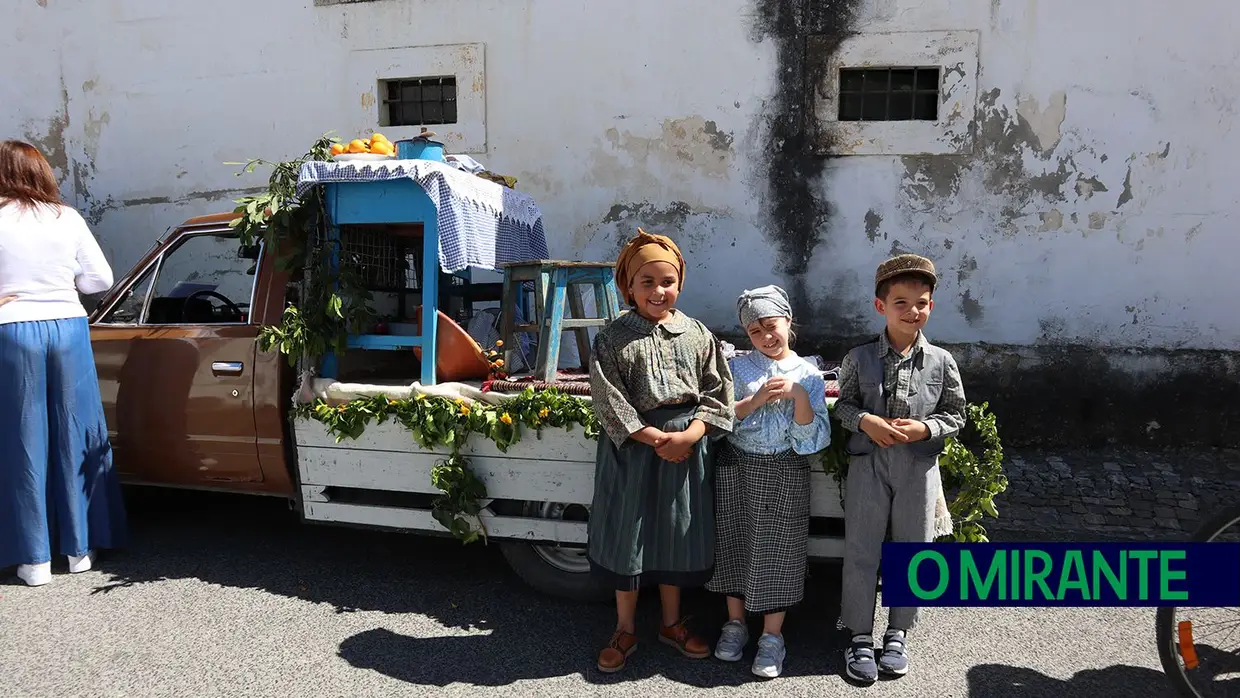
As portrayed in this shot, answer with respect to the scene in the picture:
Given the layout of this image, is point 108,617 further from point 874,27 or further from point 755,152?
point 874,27

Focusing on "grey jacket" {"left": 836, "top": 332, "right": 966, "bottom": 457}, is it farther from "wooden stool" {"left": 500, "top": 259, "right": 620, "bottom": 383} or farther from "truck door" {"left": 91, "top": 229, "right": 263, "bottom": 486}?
"truck door" {"left": 91, "top": 229, "right": 263, "bottom": 486}

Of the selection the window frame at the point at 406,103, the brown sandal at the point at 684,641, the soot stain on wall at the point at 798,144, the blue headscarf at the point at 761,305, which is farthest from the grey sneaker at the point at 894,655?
the window frame at the point at 406,103

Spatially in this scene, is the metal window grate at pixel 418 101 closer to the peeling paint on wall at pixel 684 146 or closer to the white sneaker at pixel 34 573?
the peeling paint on wall at pixel 684 146

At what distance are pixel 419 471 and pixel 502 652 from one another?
2.81 ft

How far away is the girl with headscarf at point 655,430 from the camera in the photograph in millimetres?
2723

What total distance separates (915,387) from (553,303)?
1.56 metres

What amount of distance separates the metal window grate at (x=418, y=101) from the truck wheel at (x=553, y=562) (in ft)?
13.6

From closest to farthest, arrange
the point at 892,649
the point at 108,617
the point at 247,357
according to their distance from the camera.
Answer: the point at 892,649, the point at 108,617, the point at 247,357

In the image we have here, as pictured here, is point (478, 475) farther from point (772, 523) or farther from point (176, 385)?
point (176, 385)

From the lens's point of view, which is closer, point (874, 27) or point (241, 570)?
point (241, 570)

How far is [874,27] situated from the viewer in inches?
226

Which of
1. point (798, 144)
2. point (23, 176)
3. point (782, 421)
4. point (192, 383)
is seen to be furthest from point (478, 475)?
point (798, 144)

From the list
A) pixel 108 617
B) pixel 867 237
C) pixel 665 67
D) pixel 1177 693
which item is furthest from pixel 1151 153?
pixel 108 617

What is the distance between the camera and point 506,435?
3195 mm
